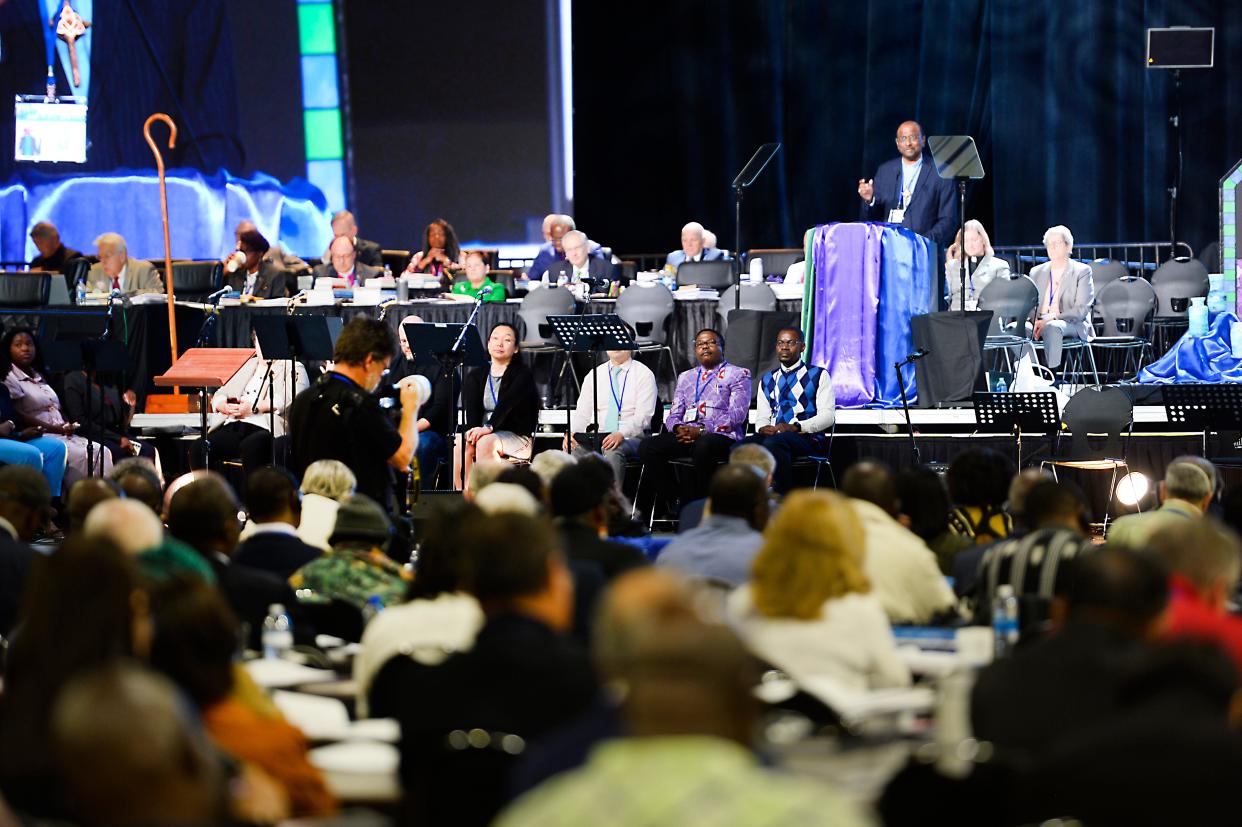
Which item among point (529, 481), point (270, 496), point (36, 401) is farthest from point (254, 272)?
point (270, 496)

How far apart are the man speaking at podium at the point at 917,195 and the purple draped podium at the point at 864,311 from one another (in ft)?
3.50

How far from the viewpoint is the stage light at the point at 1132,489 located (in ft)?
29.5

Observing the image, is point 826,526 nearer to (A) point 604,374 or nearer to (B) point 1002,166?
(A) point 604,374

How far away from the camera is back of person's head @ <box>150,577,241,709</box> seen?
9.10 feet

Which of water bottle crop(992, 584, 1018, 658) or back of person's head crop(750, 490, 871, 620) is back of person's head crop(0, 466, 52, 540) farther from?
water bottle crop(992, 584, 1018, 658)

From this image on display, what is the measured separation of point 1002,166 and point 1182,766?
43.2 feet

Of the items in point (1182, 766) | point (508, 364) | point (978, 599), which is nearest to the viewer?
point (1182, 766)

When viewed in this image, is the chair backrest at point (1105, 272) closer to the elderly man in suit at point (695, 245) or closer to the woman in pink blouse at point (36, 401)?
the elderly man in suit at point (695, 245)

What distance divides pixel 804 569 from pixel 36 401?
278 inches

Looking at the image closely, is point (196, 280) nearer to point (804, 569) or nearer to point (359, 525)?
point (359, 525)

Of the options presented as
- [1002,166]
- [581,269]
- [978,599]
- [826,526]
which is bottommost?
[978,599]

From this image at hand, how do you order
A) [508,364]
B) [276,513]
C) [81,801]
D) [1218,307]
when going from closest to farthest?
[81,801] → [276,513] → [508,364] → [1218,307]

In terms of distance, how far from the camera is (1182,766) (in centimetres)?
228

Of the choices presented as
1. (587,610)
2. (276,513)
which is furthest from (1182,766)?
(276,513)
